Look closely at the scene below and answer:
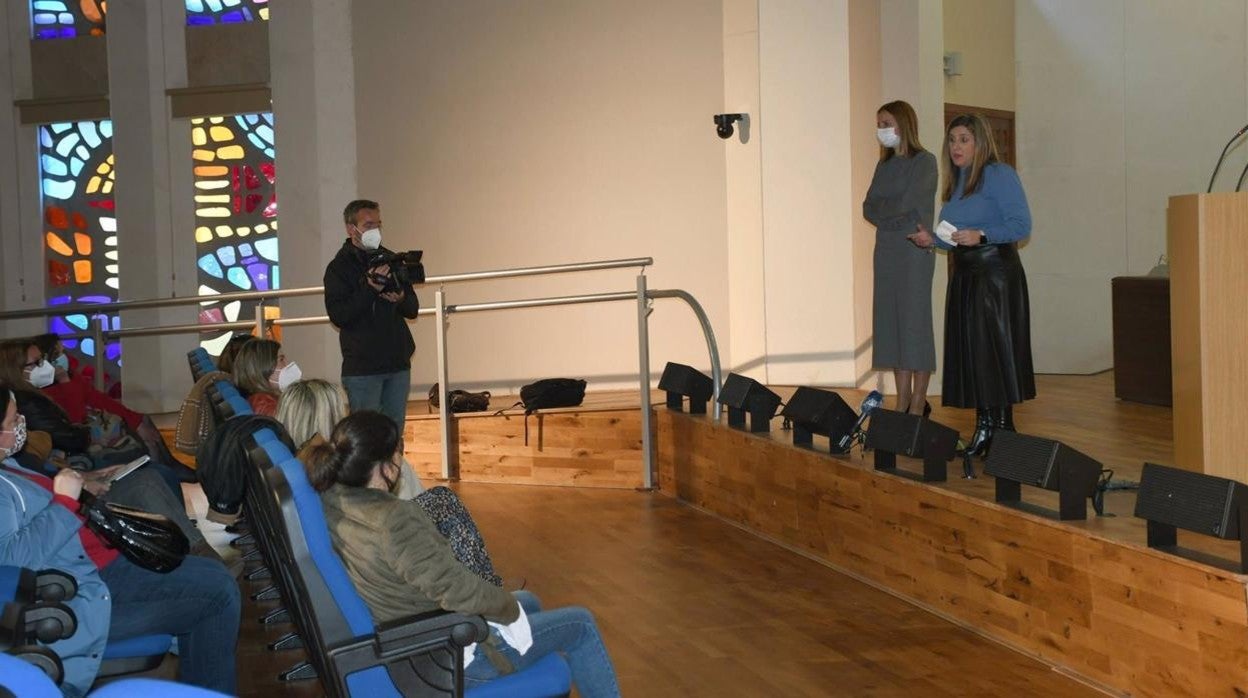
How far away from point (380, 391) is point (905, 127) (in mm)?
2465

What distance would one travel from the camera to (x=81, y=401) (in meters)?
5.76

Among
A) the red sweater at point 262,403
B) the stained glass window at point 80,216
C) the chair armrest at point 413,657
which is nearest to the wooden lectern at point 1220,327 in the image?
the chair armrest at point 413,657

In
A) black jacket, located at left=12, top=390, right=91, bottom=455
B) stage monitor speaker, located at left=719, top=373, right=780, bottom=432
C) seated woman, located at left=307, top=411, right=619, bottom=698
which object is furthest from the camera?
stage monitor speaker, located at left=719, top=373, right=780, bottom=432

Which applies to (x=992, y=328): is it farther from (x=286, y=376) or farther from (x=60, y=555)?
(x=60, y=555)

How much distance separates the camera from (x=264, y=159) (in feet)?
33.1

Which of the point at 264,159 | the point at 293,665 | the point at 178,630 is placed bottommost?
the point at 293,665

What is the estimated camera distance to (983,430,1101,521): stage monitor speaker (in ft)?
13.3

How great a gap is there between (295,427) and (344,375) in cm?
Answer: 230

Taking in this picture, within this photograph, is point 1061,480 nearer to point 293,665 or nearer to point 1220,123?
point 293,665

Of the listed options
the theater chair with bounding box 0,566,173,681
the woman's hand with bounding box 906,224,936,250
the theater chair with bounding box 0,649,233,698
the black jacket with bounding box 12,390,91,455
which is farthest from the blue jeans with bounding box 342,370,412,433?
the theater chair with bounding box 0,649,233,698

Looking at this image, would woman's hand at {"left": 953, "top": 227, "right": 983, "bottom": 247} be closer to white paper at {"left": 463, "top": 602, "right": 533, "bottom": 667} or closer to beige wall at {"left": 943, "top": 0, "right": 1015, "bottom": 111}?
white paper at {"left": 463, "top": 602, "right": 533, "bottom": 667}

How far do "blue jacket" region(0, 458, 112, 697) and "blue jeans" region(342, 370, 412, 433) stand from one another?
3.12 m

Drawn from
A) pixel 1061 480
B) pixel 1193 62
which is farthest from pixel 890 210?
pixel 1193 62

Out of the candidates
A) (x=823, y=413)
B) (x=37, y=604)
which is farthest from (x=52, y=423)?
(x=823, y=413)
